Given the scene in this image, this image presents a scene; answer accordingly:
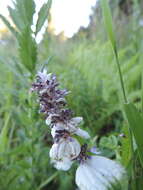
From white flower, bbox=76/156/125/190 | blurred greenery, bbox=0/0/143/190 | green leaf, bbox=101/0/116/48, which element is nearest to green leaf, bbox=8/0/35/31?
blurred greenery, bbox=0/0/143/190

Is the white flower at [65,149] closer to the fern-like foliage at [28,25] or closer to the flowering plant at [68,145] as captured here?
the flowering plant at [68,145]

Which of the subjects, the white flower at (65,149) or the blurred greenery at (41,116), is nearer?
the white flower at (65,149)

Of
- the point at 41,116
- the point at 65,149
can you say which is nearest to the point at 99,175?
the point at 65,149

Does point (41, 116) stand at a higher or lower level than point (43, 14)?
lower

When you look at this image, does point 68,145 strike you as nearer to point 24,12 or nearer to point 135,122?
point 135,122

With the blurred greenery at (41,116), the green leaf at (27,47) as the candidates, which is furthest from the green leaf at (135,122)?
the green leaf at (27,47)

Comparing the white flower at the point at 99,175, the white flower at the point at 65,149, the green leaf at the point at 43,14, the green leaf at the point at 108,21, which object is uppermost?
the green leaf at the point at 43,14
